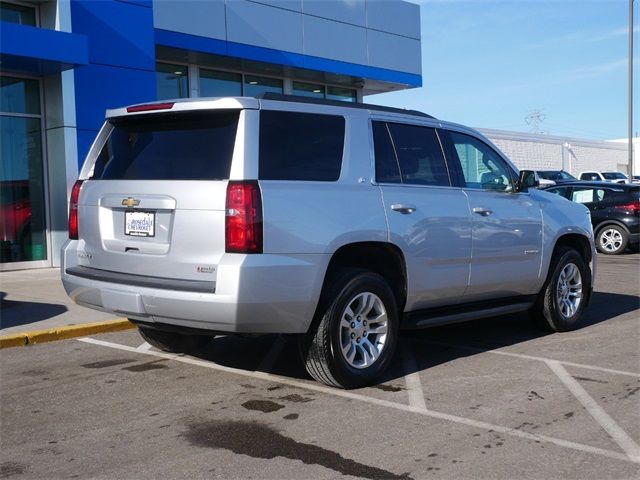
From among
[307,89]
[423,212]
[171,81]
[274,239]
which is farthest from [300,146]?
[307,89]

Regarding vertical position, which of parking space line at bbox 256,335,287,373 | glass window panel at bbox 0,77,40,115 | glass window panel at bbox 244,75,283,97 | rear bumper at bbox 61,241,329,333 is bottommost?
parking space line at bbox 256,335,287,373

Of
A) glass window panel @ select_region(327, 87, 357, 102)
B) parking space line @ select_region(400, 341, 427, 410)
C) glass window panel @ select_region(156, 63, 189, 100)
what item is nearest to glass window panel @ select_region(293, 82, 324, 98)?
glass window panel @ select_region(327, 87, 357, 102)

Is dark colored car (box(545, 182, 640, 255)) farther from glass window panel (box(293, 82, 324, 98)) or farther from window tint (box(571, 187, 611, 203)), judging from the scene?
glass window panel (box(293, 82, 324, 98))

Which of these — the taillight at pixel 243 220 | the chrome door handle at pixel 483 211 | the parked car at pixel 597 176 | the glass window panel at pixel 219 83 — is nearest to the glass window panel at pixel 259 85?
the glass window panel at pixel 219 83

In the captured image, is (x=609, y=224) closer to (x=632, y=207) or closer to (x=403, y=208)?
(x=632, y=207)

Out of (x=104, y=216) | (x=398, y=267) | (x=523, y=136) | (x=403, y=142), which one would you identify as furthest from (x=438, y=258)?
(x=523, y=136)

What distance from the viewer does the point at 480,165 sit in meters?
6.95

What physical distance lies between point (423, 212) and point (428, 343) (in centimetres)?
184

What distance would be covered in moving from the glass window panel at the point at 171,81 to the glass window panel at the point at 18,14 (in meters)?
3.54

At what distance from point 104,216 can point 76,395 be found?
134 cm

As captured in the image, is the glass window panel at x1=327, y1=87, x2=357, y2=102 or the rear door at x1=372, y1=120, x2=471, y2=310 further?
the glass window panel at x1=327, y1=87, x2=357, y2=102

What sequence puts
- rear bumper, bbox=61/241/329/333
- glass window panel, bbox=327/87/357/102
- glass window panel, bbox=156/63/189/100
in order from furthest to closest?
glass window panel, bbox=327/87/357/102
glass window panel, bbox=156/63/189/100
rear bumper, bbox=61/241/329/333

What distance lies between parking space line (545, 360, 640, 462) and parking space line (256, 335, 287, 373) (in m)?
2.33

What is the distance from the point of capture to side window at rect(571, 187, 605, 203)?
1728 cm
